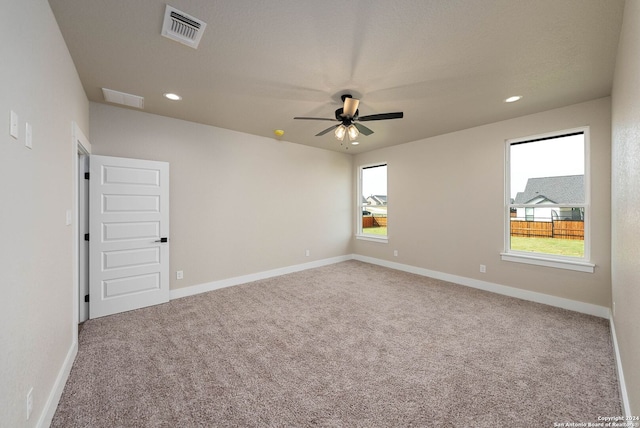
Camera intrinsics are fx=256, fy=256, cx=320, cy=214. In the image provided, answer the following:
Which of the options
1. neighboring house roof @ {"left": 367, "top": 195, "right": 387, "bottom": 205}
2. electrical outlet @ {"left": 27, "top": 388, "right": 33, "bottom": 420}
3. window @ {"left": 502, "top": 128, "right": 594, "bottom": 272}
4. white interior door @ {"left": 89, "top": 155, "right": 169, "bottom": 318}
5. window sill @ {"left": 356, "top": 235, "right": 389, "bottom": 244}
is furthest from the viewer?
neighboring house roof @ {"left": 367, "top": 195, "right": 387, "bottom": 205}

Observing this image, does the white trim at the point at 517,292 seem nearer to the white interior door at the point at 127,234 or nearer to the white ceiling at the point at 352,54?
the white ceiling at the point at 352,54

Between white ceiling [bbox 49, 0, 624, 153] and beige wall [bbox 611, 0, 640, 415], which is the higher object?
white ceiling [bbox 49, 0, 624, 153]

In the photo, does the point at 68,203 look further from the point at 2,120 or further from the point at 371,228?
the point at 371,228

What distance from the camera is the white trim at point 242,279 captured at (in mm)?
3960

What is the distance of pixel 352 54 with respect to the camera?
228 centimetres

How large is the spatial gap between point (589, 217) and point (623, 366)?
216cm

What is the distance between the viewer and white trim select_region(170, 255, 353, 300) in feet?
13.0

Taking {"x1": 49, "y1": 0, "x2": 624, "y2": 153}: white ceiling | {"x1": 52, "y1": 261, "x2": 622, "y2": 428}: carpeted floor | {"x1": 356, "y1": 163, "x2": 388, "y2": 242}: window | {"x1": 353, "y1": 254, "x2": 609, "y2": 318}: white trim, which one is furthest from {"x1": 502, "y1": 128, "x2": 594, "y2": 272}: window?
{"x1": 356, "y1": 163, "x2": 388, "y2": 242}: window

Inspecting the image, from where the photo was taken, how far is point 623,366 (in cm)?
190

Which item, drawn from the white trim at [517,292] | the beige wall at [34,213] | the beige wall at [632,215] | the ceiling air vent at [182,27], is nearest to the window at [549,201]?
the white trim at [517,292]

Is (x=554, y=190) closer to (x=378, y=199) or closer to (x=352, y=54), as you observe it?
(x=378, y=199)

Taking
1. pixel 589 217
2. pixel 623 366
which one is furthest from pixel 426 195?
pixel 623 366

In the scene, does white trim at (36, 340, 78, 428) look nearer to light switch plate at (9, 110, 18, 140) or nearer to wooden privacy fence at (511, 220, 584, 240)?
light switch plate at (9, 110, 18, 140)

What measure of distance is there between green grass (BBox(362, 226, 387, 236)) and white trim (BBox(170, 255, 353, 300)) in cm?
96
